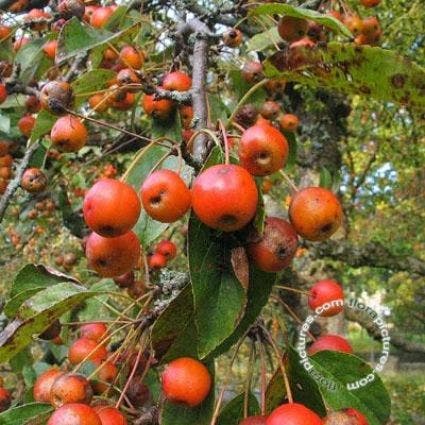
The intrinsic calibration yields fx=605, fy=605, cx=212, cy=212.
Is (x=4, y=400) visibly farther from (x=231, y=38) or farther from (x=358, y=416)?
(x=231, y=38)

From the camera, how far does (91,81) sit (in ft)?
5.97

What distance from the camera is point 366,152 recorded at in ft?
27.8

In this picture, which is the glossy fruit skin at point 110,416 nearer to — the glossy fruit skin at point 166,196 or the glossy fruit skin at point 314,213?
the glossy fruit skin at point 166,196

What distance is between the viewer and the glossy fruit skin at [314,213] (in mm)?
1172

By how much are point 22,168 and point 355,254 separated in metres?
2.95

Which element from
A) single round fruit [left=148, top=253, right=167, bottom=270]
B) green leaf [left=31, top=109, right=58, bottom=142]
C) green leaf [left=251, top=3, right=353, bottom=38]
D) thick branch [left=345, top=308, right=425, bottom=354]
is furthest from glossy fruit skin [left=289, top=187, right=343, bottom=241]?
thick branch [left=345, top=308, right=425, bottom=354]

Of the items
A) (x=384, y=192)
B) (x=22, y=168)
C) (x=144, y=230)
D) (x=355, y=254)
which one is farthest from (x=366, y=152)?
(x=144, y=230)

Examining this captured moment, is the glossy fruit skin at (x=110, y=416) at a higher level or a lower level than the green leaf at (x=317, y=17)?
lower

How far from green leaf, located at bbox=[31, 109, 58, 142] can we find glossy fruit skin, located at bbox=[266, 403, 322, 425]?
115cm

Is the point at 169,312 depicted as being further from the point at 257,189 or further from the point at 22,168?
the point at 22,168

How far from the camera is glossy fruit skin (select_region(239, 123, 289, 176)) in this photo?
1.17 metres

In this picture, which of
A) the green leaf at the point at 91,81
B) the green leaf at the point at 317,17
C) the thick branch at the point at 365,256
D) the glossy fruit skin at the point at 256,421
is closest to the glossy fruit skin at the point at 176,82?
the green leaf at the point at 91,81

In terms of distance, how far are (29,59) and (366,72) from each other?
4.98ft

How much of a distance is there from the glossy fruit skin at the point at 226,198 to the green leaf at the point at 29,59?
141 cm
